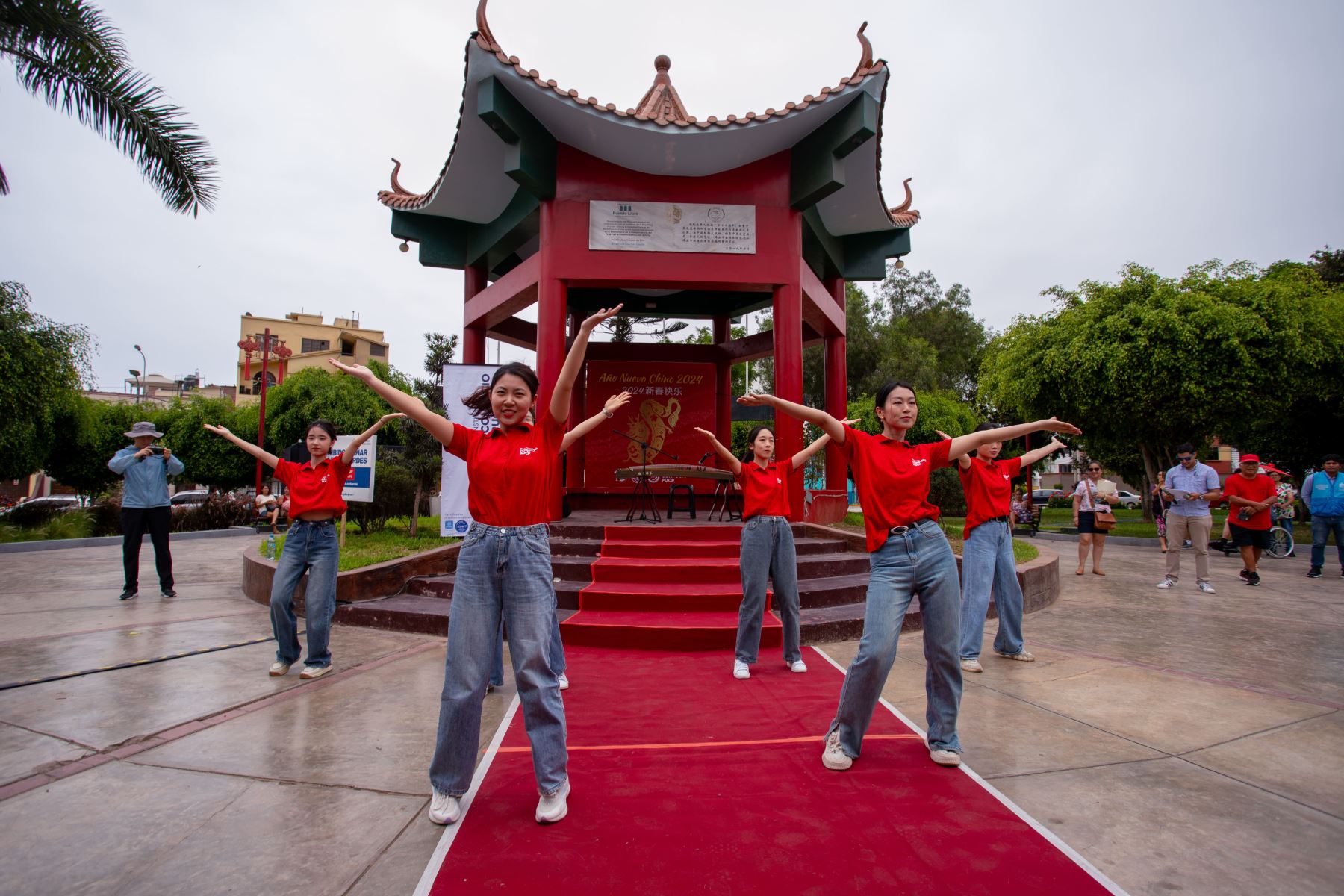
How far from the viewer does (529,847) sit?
2.32 meters

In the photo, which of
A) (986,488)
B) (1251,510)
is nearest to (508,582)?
(986,488)

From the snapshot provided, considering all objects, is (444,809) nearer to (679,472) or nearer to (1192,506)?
(679,472)

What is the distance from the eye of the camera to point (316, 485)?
4.74 m

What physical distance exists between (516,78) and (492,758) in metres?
7.07

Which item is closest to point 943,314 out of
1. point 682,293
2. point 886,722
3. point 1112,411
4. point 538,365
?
point 1112,411

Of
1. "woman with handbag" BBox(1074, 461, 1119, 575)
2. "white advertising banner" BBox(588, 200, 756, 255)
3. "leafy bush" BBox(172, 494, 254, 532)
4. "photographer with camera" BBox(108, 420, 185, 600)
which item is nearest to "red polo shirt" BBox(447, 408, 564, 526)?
"photographer with camera" BBox(108, 420, 185, 600)

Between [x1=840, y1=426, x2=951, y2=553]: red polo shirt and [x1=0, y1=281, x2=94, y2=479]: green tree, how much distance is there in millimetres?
18485

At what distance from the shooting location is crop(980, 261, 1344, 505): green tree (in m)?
15.6

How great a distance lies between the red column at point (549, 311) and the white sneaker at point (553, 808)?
6082 mm

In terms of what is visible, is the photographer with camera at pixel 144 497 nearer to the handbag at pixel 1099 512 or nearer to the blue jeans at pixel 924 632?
the blue jeans at pixel 924 632

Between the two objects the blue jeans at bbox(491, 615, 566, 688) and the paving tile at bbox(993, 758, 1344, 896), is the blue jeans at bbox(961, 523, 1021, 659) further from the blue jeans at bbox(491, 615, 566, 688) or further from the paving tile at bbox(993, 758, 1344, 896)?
the blue jeans at bbox(491, 615, 566, 688)

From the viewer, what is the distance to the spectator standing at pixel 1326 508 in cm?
946

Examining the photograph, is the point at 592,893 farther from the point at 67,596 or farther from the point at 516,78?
the point at 67,596

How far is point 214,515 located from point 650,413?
569 inches
